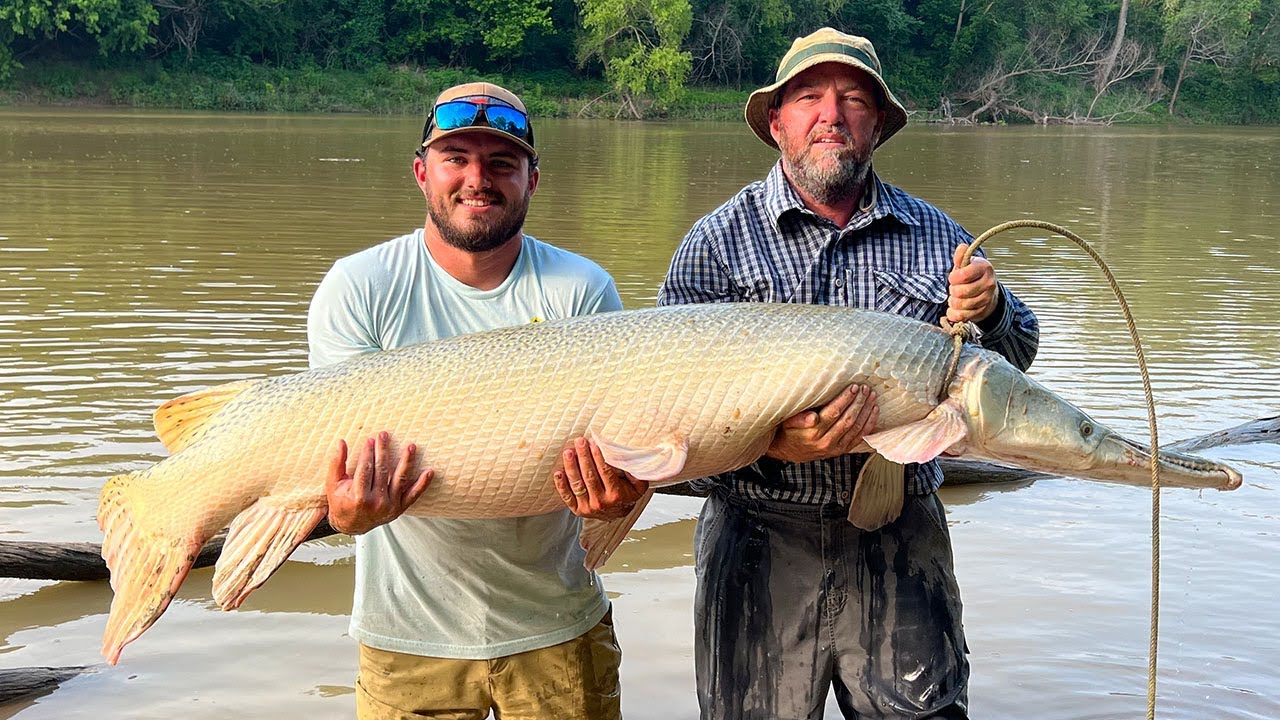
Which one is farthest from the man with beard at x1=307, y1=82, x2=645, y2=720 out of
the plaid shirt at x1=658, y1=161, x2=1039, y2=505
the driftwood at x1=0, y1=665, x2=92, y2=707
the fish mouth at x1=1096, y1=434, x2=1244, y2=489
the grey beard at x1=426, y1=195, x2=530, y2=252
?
the driftwood at x1=0, y1=665, x2=92, y2=707

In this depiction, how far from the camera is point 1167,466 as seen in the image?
299 centimetres

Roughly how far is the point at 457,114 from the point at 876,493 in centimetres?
151

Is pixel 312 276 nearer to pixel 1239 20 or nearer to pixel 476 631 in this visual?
pixel 476 631

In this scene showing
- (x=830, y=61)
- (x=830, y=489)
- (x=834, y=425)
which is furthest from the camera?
(x=830, y=61)

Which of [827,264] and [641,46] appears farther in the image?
A: [641,46]

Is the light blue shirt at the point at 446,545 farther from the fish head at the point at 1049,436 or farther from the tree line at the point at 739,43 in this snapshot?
the tree line at the point at 739,43

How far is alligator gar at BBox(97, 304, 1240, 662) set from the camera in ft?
9.59

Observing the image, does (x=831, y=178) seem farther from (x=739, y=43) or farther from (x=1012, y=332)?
(x=739, y=43)

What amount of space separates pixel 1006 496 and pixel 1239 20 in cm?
5812

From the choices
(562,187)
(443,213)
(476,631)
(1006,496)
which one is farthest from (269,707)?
(562,187)

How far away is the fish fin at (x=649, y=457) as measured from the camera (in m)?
2.84

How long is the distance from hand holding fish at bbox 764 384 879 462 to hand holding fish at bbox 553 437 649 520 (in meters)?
0.40

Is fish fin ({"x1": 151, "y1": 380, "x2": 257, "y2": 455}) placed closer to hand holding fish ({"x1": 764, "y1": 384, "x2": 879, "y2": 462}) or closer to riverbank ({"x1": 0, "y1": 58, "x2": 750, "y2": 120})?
hand holding fish ({"x1": 764, "y1": 384, "x2": 879, "y2": 462})

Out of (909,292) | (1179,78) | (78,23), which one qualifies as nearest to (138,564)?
(909,292)
